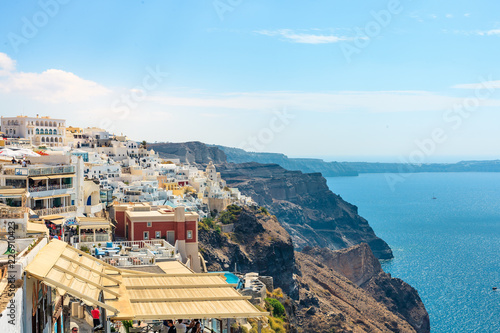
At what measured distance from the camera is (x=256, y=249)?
6919cm

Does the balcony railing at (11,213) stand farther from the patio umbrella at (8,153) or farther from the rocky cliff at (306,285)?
the rocky cliff at (306,285)

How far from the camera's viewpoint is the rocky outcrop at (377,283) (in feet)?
276

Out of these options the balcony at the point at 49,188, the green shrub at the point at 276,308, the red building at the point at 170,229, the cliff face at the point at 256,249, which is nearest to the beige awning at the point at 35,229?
the balcony at the point at 49,188

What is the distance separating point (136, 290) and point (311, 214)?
17172 cm

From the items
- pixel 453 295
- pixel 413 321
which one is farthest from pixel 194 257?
pixel 453 295

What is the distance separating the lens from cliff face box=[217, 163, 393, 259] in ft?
520

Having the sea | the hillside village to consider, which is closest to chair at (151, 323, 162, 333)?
the hillside village

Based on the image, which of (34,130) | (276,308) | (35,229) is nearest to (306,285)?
(276,308)

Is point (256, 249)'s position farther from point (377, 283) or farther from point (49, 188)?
point (49, 188)

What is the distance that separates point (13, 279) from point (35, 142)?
63983 millimetres

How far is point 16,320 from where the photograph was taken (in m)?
8.54

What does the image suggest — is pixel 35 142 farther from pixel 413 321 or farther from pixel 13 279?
pixel 13 279

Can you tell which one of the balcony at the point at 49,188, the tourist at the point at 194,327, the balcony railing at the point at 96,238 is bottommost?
the balcony railing at the point at 96,238

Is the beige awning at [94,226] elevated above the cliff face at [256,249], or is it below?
above
